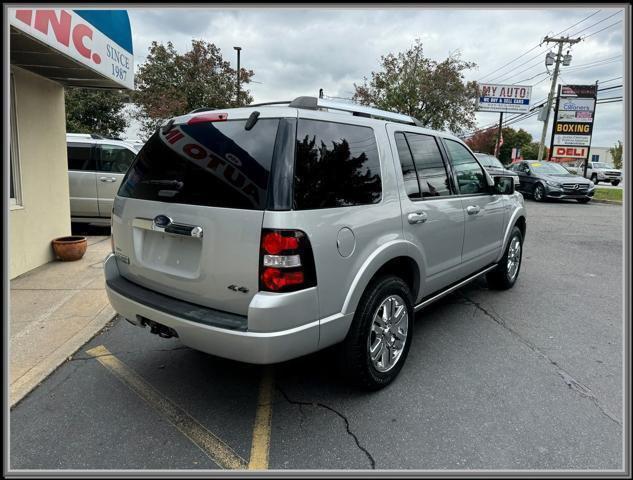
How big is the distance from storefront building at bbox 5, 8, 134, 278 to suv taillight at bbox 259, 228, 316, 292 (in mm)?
3797

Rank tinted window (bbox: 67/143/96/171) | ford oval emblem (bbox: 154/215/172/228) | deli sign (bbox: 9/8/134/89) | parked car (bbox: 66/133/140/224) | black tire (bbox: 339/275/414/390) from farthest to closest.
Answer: tinted window (bbox: 67/143/96/171)
parked car (bbox: 66/133/140/224)
deli sign (bbox: 9/8/134/89)
black tire (bbox: 339/275/414/390)
ford oval emblem (bbox: 154/215/172/228)

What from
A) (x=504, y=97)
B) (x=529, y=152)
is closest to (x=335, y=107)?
(x=504, y=97)

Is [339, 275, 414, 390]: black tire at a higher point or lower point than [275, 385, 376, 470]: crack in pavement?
higher

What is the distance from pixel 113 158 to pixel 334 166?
8.06 meters

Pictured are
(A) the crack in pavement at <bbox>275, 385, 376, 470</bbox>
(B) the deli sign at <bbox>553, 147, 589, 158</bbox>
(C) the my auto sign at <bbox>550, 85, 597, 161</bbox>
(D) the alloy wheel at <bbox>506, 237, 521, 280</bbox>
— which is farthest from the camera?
(B) the deli sign at <bbox>553, 147, 589, 158</bbox>

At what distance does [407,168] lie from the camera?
3457 mm

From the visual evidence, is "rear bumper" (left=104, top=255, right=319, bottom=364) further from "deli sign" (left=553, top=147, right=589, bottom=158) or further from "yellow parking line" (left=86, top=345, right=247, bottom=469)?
"deli sign" (left=553, top=147, right=589, bottom=158)

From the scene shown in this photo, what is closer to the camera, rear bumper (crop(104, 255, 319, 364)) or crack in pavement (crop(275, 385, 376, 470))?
rear bumper (crop(104, 255, 319, 364))

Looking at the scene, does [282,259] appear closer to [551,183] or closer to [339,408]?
[339,408]

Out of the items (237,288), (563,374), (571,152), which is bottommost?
(563,374)

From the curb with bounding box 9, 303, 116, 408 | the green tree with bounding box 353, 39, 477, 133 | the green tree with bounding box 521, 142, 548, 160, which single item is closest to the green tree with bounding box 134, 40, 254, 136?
the green tree with bounding box 353, 39, 477, 133

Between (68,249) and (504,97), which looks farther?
(504,97)

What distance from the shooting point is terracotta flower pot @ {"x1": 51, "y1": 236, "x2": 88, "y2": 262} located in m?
6.53

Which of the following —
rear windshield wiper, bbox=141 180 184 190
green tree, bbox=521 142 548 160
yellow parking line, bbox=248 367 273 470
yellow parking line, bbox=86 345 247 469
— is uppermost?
green tree, bbox=521 142 548 160
